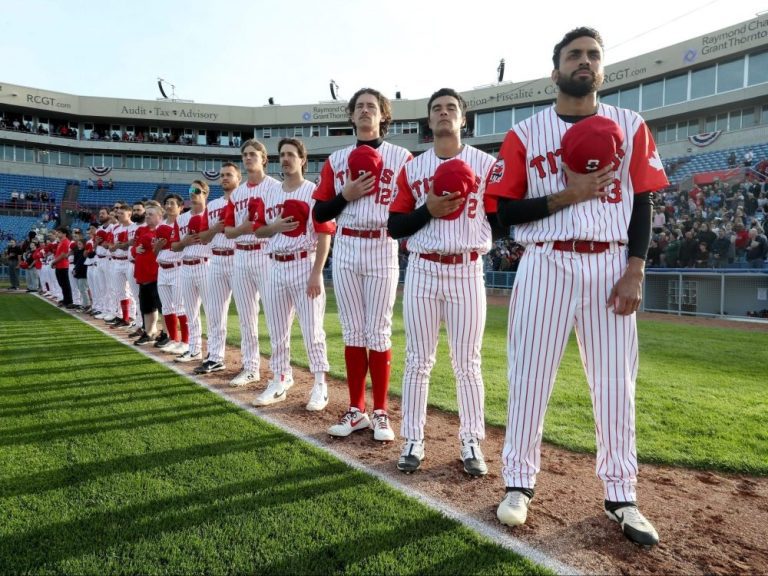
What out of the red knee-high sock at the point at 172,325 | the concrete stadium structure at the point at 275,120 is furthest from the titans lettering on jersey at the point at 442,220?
the concrete stadium structure at the point at 275,120

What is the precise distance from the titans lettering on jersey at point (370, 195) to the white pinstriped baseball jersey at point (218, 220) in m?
2.41

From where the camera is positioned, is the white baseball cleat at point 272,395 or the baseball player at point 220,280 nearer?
the white baseball cleat at point 272,395

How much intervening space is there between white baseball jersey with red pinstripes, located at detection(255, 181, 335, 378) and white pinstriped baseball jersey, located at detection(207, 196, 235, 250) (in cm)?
128

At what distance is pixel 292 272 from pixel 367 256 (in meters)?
1.13

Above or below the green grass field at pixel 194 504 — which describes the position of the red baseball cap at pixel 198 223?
above

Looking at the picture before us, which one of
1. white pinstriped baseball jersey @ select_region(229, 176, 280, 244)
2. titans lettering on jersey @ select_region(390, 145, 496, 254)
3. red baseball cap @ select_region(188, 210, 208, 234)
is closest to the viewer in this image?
titans lettering on jersey @ select_region(390, 145, 496, 254)

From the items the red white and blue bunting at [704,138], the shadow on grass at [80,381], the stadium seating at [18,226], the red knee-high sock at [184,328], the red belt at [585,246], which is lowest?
the shadow on grass at [80,381]

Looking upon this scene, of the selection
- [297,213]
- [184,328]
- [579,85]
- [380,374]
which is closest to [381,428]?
[380,374]

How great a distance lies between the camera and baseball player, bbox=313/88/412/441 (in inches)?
144

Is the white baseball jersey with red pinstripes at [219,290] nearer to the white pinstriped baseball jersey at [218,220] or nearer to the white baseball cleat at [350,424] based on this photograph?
the white pinstriped baseball jersey at [218,220]

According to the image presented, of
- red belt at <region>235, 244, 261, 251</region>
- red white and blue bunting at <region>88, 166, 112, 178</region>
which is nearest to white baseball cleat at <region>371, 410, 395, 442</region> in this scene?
red belt at <region>235, 244, 261, 251</region>

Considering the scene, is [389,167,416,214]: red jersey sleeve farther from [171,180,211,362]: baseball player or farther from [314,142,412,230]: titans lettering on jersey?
[171,180,211,362]: baseball player

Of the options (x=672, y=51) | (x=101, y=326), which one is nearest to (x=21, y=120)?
(x=101, y=326)

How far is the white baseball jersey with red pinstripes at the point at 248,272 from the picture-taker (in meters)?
5.25
